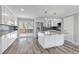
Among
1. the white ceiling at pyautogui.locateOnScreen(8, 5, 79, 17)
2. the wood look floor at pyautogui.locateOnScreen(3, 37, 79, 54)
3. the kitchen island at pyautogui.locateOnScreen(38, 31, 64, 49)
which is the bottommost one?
the wood look floor at pyautogui.locateOnScreen(3, 37, 79, 54)

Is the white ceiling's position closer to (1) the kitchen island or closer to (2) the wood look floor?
(1) the kitchen island

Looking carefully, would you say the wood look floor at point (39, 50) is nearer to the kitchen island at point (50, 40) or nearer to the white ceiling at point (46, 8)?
the kitchen island at point (50, 40)

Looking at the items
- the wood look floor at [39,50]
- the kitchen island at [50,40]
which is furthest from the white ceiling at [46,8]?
the wood look floor at [39,50]

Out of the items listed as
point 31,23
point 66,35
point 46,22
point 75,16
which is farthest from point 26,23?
point 75,16

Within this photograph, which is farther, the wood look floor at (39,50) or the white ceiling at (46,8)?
the white ceiling at (46,8)

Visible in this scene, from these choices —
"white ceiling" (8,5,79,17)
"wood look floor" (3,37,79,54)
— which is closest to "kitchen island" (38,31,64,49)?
"wood look floor" (3,37,79,54)

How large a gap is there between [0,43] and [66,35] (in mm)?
4755

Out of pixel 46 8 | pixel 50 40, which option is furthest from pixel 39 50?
pixel 46 8

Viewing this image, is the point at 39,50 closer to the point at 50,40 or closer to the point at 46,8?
the point at 50,40

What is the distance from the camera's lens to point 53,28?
6.80 metres

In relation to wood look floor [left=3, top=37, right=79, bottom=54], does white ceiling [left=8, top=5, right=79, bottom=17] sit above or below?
above

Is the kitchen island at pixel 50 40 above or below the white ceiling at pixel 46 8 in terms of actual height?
below

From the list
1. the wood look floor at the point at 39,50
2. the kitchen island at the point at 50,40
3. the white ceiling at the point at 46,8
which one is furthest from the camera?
the kitchen island at the point at 50,40

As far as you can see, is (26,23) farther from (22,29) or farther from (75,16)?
(75,16)
